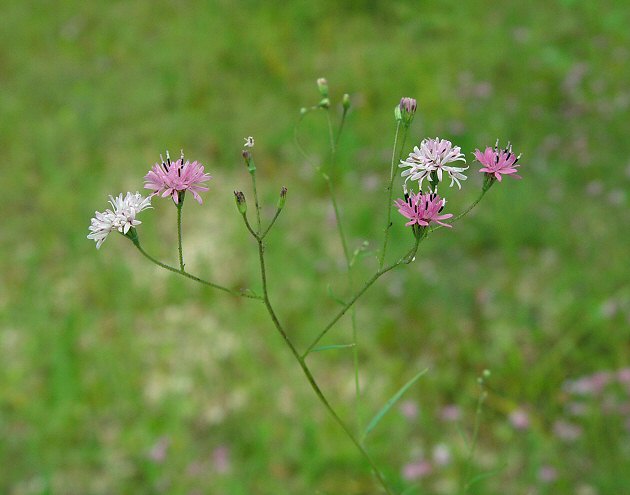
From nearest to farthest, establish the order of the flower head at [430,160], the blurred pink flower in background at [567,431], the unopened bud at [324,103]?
the flower head at [430,160], the unopened bud at [324,103], the blurred pink flower in background at [567,431]

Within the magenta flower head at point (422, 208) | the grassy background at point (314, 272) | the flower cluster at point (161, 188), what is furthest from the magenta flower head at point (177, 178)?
the grassy background at point (314, 272)

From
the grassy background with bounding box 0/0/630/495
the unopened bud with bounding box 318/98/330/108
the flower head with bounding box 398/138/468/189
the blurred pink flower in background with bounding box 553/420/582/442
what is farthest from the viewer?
the grassy background with bounding box 0/0/630/495

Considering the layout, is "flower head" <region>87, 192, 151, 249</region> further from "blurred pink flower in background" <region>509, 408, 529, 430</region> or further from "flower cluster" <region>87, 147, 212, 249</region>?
"blurred pink flower in background" <region>509, 408, 529, 430</region>

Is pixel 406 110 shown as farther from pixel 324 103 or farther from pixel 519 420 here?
pixel 519 420

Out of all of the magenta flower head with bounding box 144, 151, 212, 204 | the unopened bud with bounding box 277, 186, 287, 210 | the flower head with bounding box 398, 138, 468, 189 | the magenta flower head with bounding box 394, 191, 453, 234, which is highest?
the magenta flower head with bounding box 144, 151, 212, 204

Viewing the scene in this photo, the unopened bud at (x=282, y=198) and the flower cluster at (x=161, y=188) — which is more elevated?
the flower cluster at (x=161, y=188)

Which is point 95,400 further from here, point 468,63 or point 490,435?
point 468,63

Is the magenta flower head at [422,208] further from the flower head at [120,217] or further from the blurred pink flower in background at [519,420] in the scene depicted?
the blurred pink flower in background at [519,420]

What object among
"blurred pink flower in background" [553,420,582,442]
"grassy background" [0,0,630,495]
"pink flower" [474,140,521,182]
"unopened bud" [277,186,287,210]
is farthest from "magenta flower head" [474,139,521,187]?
"blurred pink flower in background" [553,420,582,442]

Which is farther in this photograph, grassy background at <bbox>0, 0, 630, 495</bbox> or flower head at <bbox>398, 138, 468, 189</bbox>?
grassy background at <bbox>0, 0, 630, 495</bbox>
